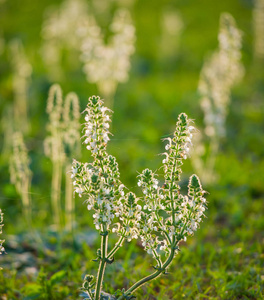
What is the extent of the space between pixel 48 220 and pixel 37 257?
52.6 inches

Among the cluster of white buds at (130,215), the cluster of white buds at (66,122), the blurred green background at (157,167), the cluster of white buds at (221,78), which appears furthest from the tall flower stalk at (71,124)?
the cluster of white buds at (221,78)

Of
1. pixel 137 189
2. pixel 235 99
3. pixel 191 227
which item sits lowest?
pixel 191 227

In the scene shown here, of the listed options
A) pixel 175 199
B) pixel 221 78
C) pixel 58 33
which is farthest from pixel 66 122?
pixel 58 33

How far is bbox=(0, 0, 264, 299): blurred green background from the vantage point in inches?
164

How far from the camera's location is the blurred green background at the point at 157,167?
13.7 feet

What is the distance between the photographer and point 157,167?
7.86 meters

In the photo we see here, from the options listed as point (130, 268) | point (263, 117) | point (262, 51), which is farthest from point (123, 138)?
point (262, 51)

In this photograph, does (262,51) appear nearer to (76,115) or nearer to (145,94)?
(145,94)

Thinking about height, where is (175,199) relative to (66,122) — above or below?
below

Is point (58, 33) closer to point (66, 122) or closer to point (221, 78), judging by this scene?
point (221, 78)

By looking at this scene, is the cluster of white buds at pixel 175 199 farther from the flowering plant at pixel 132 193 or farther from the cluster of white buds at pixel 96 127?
the cluster of white buds at pixel 96 127

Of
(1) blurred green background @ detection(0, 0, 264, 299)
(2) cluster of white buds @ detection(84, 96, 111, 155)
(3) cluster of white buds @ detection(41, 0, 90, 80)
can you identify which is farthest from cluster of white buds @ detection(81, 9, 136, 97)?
(2) cluster of white buds @ detection(84, 96, 111, 155)

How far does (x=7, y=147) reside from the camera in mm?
8539

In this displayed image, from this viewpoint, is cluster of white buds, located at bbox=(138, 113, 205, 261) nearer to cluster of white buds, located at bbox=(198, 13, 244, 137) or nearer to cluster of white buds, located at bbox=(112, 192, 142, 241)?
cluster of white buds, located at bbox=(112, 192, 142, 241)
